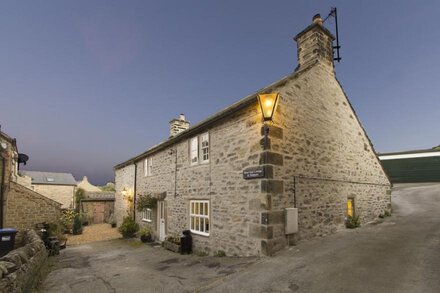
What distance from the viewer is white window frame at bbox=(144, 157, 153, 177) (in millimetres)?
16319

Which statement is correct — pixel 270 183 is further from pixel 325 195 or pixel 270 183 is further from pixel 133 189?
pixel 133 189

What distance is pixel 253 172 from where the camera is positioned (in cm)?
800

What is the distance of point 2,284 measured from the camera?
4.75 meters

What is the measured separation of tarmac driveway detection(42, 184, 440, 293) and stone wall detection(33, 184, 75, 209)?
82.0 feet

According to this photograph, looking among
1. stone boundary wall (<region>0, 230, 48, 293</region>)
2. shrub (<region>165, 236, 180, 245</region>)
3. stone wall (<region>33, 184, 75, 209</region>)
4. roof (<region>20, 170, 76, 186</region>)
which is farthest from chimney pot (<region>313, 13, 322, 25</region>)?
roof (<region>20, 170, 76, 186</region>)

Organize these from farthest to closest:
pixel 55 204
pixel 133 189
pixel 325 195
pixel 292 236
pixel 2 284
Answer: pixel 133 189
pixel 55 204
pixel 325 195
pixel 292 236
pixel 2 284

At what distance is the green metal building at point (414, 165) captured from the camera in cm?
2156

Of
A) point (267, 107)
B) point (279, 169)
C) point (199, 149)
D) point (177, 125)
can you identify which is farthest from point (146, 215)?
point (267, 107)

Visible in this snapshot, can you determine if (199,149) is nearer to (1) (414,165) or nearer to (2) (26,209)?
(2) (26,209)

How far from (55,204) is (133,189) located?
16.5 feet

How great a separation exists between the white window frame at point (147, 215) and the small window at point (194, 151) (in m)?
6.31

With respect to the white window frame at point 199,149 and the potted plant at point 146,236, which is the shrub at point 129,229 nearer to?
the potted plant at point 146,236

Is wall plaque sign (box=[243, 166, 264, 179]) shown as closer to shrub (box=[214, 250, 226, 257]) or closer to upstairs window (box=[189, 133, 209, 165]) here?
upstairs window (box=[189, 133, 209, 165])

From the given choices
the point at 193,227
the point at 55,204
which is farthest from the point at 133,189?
the point at 193,227
